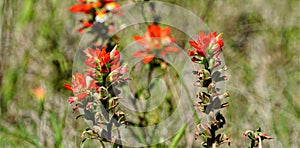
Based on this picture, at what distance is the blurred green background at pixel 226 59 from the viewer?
6.99 feet

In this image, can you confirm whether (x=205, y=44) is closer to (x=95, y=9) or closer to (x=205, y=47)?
(x=205, y=47)

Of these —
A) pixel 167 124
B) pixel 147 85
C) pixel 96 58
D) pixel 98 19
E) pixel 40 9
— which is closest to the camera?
pixel 96 58

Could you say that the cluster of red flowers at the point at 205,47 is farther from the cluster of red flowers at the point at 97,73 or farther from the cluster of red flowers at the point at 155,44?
the cluster of red flowers at the point at 155,44

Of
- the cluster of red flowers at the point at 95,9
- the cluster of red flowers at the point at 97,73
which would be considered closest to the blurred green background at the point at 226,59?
the cluster of red flowers at the point at 95,9

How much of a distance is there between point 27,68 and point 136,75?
615mm

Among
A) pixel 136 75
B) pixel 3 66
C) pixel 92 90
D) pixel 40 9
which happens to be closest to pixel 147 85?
pixel 136 75

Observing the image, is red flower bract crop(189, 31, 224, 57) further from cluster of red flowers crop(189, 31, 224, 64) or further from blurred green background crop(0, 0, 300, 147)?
blurred green background crop(0, 0, 300, 147)

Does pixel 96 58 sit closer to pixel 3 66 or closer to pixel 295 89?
pixel 3 66

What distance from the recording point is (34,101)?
2.48 metres

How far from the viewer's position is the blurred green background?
6.99ft

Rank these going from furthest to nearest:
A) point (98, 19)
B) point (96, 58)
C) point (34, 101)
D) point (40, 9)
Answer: point (40, 9) < point (34, 101) < point (98, 19) < point (96, 58)

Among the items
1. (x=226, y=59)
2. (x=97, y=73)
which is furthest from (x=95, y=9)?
(x=226, y=59)

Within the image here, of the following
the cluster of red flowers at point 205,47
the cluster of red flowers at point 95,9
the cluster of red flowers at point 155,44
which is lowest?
the cluster of red flowers at point 205,47

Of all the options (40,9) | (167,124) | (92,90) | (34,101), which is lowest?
(92,90)
